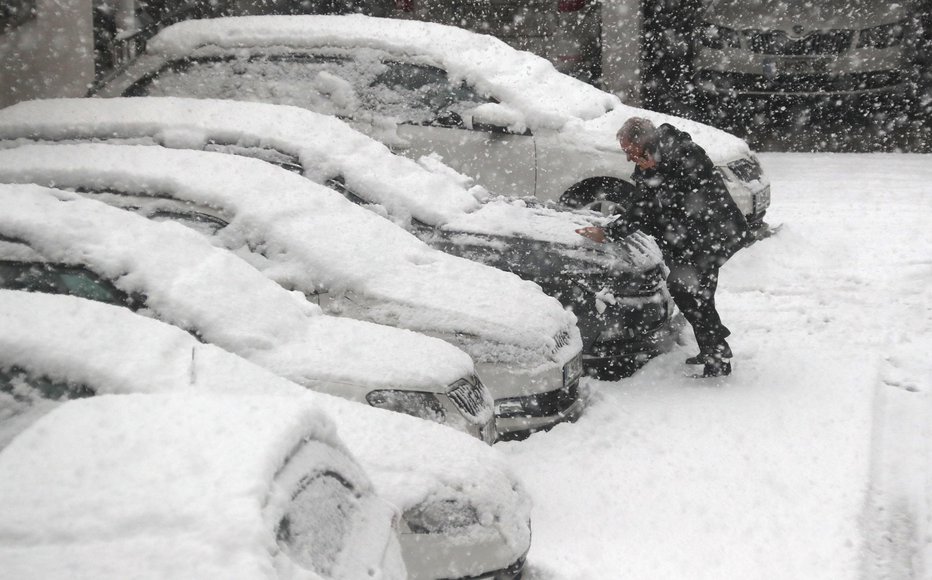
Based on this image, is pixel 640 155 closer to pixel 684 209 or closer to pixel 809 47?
pixel 684 209

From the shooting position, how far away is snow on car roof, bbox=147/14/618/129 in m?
8.45

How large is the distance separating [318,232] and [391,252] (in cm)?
43

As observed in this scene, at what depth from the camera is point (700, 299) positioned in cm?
677

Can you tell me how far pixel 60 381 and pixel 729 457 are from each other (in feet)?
11.5

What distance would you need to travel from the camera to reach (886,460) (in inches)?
215

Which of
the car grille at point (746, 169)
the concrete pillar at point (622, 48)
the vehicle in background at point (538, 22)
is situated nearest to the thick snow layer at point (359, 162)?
the car grille at point (746, 169)

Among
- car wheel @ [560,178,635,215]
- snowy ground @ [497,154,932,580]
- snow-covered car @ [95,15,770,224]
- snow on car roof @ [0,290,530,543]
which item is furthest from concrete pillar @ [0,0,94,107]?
snow on car roof @ [0,290,530,543]

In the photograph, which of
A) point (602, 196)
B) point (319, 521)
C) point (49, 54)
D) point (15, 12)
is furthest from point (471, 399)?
point (15, 12)

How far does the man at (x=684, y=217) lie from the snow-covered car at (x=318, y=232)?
0.19 m

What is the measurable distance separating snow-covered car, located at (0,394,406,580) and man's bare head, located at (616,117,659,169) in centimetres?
424

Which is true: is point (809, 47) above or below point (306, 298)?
above

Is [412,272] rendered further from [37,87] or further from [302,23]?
[37,87]

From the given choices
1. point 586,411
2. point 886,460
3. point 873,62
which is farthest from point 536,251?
point 873,62

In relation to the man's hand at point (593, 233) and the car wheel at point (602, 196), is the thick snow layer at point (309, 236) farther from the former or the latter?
the car wheel at point (602, 196)
